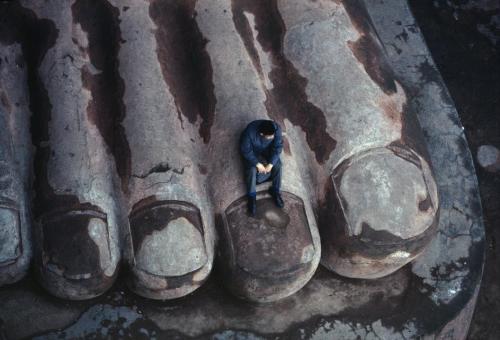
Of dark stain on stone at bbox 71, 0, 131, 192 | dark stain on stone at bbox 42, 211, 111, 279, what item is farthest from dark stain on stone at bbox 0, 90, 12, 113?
dark stain on stone at bbox 42, 211, 111, 279

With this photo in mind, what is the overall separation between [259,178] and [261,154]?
13 cm

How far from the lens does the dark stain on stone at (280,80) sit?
3299 millimetres

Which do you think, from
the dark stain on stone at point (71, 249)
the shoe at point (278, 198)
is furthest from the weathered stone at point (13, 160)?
the shoe at point (278, 198)

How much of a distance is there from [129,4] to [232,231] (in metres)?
1.49

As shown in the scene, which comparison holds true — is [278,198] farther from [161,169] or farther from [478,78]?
[478,78]

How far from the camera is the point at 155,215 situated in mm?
2988

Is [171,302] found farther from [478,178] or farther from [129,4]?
[478,178]

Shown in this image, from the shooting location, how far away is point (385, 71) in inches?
137

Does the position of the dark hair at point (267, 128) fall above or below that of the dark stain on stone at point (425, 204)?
above

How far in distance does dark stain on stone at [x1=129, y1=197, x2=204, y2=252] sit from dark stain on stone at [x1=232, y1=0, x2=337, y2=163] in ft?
2.39

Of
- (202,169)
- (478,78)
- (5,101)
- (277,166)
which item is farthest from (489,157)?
(5,101)

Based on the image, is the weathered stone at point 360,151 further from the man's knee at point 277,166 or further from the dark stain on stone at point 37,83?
the dark stain on stone at point 37,83

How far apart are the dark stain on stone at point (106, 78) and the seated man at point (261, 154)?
626 mm

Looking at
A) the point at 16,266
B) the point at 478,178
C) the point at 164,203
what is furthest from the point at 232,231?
the point at 478,178
